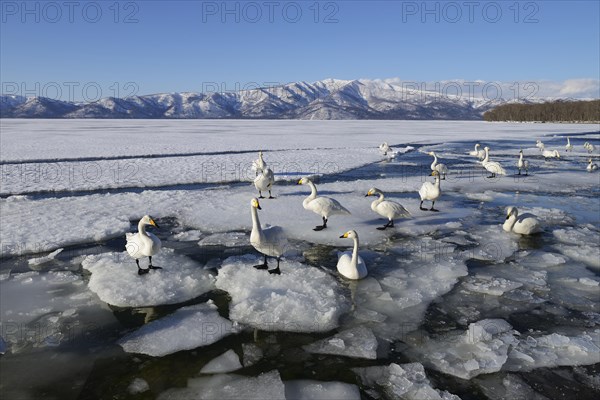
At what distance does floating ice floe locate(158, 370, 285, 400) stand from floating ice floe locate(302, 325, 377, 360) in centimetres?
78

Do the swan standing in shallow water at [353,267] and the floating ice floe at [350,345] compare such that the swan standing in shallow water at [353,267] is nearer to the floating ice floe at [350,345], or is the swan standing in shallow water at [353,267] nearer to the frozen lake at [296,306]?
the frozen lake at [296,306]

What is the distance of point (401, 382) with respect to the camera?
4.55 metres

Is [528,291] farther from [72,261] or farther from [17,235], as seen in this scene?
[17,235]

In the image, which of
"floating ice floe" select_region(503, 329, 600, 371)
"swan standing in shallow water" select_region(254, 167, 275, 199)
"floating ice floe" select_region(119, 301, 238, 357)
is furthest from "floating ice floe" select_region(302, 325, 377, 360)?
"swan standing in shallow water" select_region(254, 167, 275, 199)

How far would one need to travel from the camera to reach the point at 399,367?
4.77 m

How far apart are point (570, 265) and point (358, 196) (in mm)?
7205

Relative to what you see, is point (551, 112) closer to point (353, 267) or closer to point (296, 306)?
point (353, 267)

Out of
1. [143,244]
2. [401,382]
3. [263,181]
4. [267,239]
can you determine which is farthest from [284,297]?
[263,181]

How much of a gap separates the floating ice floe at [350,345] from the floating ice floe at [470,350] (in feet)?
1.80

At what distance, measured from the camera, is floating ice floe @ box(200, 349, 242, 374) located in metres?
4.74

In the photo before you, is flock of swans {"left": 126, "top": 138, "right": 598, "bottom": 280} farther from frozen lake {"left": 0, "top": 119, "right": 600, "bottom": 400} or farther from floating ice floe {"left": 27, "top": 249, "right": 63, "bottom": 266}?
floating ice floe {"left": 27, "top": 249, "right": 63, "bottom": 266}

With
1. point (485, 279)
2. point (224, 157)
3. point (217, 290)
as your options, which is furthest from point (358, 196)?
point (224, 157)

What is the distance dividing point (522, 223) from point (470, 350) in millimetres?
5484

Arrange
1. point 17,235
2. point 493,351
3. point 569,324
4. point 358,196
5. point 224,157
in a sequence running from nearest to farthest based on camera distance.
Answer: point 493,351 → point 569,324 → point 17,235 → point 358,196 → point 224,157
